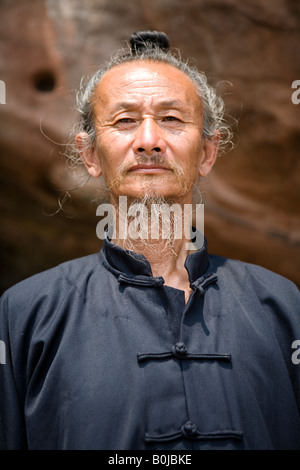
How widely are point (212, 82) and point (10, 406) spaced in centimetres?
212

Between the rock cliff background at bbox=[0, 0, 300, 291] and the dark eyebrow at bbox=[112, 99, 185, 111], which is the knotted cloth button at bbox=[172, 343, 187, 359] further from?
the rock cliff background at bbox=[0, 0, 300, 291]

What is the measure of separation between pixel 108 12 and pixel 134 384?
7.79 ft

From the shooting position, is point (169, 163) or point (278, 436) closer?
point (278, 436)

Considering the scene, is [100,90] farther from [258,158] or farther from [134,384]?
[258,158]

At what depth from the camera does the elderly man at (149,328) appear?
1394 millimetres

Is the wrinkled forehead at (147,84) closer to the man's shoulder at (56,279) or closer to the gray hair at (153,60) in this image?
the gray hair at (153,60)

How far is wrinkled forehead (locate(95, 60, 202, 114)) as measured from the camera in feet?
5.83

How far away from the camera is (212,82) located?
2.79 metres

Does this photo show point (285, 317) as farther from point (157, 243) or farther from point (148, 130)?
point (148, 130)

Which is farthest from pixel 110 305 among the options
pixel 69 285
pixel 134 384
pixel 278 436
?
pixel 278 436

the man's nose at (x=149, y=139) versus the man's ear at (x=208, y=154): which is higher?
the man's ear at (x=208, y=154)

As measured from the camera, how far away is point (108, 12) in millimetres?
2891

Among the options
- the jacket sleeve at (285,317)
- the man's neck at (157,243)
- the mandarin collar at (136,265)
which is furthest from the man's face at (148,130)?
the jacket sleeve at (285,317)

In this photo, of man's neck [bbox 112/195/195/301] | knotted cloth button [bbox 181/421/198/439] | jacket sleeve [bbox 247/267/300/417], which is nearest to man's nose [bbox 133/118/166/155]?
man's neck [bbox 112/195/195/301]
